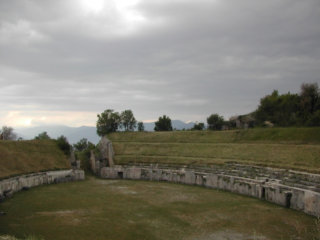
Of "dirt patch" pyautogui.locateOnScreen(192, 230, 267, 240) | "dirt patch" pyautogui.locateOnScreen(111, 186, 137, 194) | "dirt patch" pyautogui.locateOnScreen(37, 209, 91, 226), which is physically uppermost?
"dirt patch" pyautogui.locateOnScreen(37, 209, 91, 226)

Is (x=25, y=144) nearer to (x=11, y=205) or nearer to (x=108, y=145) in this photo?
(x=108, y=145)

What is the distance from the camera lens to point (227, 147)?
42.2 meters

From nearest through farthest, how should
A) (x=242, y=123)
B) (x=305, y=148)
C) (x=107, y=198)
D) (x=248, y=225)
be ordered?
(x=248, y=225) < (x=107, y=198) < (x=305, y=148) < (x=242, y=123)

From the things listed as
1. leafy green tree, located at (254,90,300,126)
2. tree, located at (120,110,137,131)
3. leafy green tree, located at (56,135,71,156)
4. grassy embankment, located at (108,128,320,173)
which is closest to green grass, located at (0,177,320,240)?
grassy embankment, located at (108,128,320,173)

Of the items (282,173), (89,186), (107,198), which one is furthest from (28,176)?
(282,173)

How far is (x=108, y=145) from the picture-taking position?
48.0 m

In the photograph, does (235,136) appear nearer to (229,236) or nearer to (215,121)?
(215,121)

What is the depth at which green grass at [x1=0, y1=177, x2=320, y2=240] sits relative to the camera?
17125mm

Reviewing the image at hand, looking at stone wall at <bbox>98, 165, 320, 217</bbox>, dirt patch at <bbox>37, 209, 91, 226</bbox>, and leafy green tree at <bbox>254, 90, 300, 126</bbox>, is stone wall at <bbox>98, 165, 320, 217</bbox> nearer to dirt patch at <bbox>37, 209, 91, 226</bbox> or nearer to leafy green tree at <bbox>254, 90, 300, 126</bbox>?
dirt patch at <bbox>37, 209, 91, 226</bbox>

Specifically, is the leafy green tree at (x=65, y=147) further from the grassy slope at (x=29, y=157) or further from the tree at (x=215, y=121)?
the tree at (x=215, y=121)

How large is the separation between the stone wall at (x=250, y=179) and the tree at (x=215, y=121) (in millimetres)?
30399

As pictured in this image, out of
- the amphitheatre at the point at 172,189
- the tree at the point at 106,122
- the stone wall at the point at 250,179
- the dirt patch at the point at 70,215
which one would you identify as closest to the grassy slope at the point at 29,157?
the amphitheatre at the point at 172,189

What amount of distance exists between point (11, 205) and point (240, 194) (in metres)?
21.4

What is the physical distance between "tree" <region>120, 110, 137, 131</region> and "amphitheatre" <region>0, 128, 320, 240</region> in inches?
625
